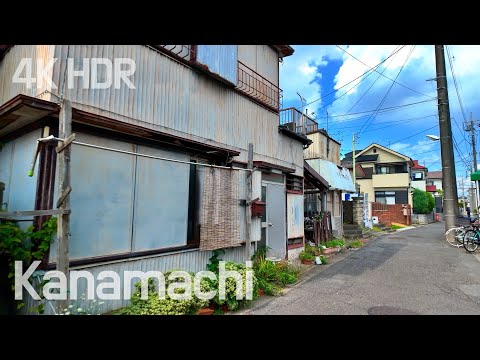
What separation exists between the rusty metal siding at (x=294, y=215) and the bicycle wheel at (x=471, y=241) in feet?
21.8

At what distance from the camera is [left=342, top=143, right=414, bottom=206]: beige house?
100ft

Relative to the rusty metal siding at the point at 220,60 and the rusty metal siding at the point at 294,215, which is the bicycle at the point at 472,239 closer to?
the rusty metal siding at the point at 294,215

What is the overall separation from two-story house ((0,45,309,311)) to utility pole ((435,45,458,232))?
10.5 m

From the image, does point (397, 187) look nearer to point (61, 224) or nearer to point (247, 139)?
point (247, 139)

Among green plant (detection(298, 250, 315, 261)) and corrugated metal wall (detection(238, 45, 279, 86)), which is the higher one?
corrugated metal wall (detection(238, 45, 279, 86))

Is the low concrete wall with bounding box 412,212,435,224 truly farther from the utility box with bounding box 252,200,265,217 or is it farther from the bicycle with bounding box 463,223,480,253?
the utility box with bounding box 252,200,265,217

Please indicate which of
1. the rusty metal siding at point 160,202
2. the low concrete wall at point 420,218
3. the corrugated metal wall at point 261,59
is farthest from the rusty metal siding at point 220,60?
the low concrete wall at point 420,218

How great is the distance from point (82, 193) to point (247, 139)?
4.69 m

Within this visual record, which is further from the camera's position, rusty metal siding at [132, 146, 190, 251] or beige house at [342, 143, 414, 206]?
beige house at [342, 143, 414, 206]

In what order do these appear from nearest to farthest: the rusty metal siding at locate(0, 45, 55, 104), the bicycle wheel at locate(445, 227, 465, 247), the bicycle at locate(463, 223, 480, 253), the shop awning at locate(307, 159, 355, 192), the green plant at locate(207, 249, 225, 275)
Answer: the rusty metal siding at locate(0, 45, 55, 104), the green plant at locate(207, 249, 225, 275), the bicycle at locate(463, 223, 480, 253), the bicycle wheel at locate(445, 227, 465, 247), the shop awning at locate(307, 159, 355, 192)

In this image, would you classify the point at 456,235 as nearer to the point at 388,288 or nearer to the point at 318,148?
the point at 318,148

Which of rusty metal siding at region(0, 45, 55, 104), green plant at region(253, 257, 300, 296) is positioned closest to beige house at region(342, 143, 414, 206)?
green plant at region(253, 257, 300, 296)
